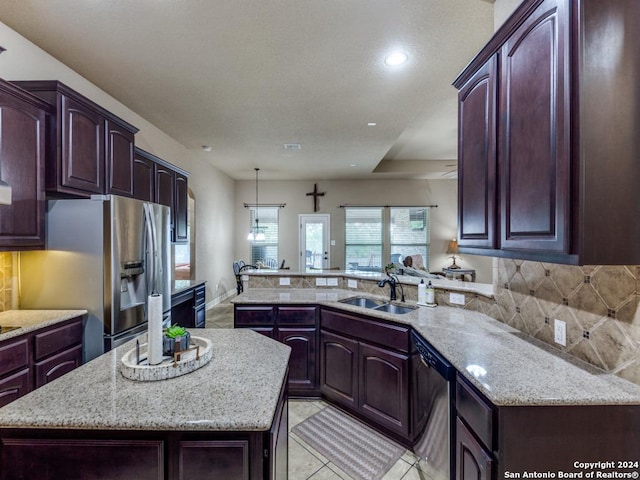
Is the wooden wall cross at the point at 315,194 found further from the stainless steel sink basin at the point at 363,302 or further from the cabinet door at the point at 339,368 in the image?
the cabinet door at the point at 339,368

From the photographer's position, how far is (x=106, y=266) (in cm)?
209

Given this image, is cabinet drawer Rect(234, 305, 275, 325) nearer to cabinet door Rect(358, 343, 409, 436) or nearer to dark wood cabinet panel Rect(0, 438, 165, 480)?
cabinet door Rect(358, 343, 409, 436)

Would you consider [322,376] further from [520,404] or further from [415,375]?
[520,404]

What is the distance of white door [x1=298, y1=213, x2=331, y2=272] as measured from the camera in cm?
762

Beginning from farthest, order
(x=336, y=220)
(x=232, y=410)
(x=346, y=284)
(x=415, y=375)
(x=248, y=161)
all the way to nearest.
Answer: (x=336, y=220)
(x=248, y=161)
(x=346, y=284)
(x=415, y=375)
(x=232, y=410)

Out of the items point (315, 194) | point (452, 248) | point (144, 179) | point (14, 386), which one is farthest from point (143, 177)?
point (452, 248)

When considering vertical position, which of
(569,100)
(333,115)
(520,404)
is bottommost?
(520,404)

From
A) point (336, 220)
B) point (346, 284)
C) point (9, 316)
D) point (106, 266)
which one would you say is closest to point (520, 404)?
point (346, 284)

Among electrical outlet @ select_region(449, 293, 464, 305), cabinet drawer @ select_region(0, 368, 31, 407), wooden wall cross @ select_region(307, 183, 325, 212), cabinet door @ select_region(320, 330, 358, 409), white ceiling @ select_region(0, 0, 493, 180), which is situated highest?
white ceiling @ select_region(0, 0, 493, 180)

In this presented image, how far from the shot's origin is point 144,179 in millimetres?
3086

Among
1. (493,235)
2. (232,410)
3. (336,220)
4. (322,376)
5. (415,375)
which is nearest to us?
(232,410)

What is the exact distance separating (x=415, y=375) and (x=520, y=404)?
2.94 ft

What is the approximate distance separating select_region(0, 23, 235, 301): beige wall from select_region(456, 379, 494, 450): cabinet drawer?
3635mm

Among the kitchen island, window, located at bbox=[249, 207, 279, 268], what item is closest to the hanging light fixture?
window, located at bbox=[249, 207, 279, 268]
